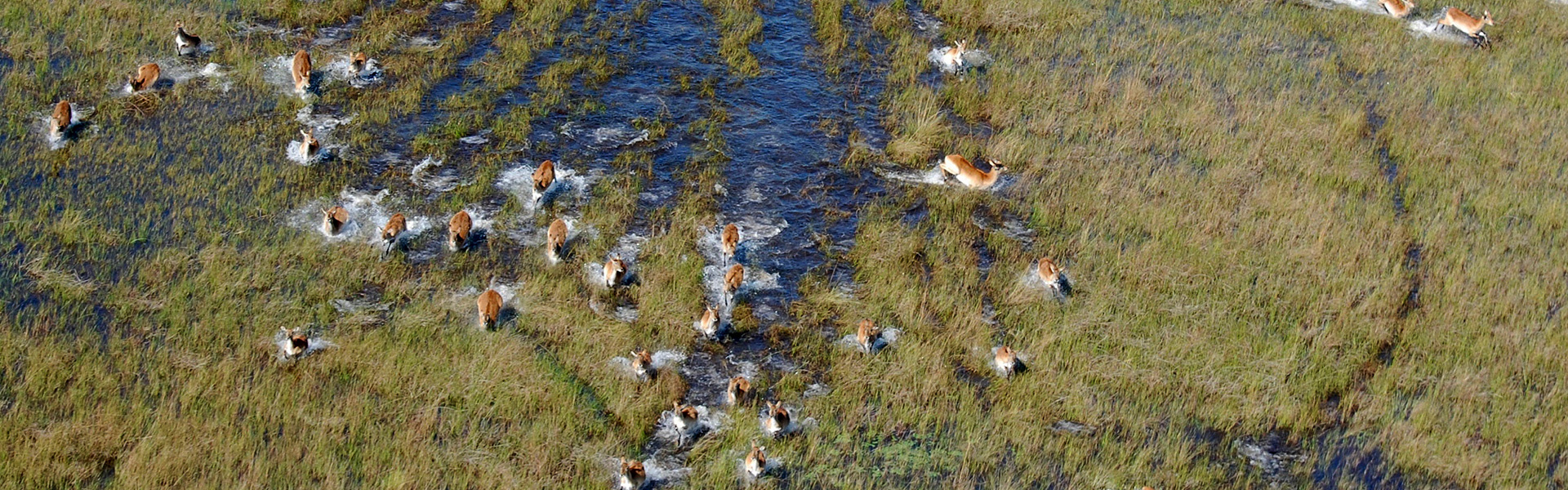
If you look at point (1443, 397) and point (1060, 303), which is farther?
point (1060, 303)

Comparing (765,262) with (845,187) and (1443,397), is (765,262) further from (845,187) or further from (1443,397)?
(1443,397)

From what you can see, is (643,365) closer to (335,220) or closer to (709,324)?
(709,324)

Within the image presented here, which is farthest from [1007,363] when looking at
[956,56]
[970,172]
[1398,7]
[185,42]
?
[1398,7]

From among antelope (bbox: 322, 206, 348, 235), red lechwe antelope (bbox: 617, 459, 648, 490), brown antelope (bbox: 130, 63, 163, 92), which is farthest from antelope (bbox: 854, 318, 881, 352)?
brown antelope (bbox: 130, 63, 163, 92)

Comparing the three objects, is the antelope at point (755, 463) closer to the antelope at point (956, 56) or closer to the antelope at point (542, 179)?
the antelope at point (542, 179)

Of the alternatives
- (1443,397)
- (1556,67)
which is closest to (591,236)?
(1443,397)

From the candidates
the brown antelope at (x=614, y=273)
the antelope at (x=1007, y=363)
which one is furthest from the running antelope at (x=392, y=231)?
the antelope at (x=1007, y=363)
